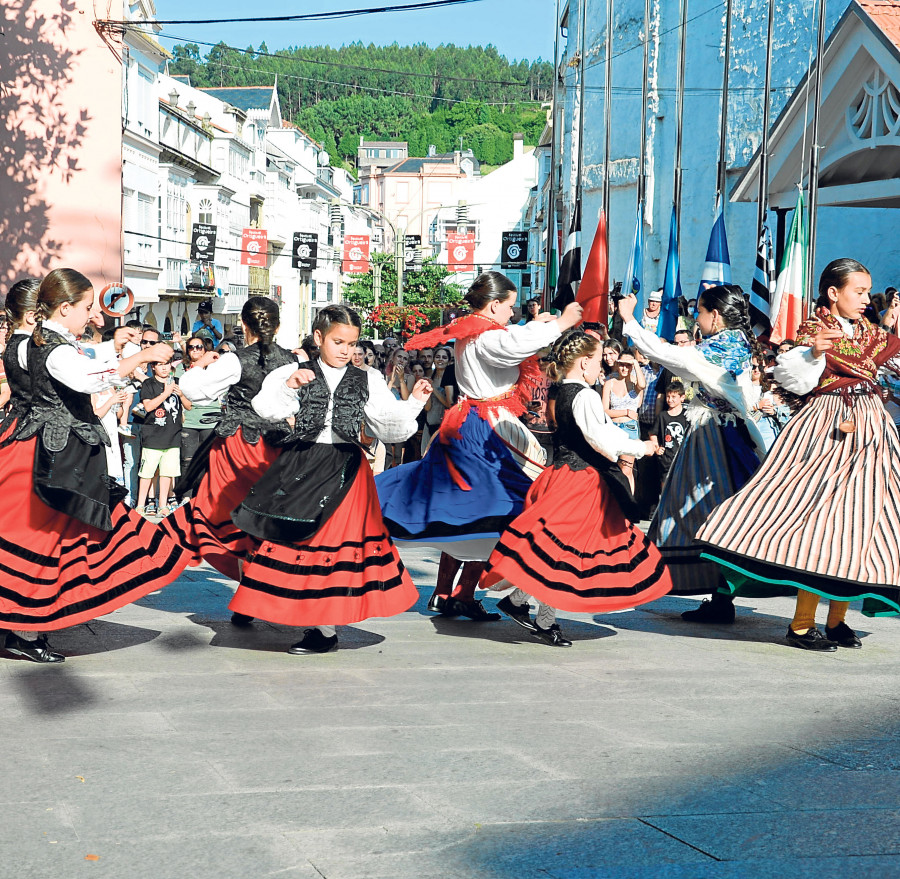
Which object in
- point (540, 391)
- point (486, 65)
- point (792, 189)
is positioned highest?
point (486, 65)

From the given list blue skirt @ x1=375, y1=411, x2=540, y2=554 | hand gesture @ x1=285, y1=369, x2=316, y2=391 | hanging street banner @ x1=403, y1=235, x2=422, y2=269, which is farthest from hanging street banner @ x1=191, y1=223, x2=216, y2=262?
hand gesture @ x1=285, y1=369, x2=316, y2=391

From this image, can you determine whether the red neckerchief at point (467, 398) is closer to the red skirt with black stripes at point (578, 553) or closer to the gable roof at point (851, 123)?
the red skirt with black stripes at point (578, 553)

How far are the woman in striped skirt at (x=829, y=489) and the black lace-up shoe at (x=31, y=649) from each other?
316cm

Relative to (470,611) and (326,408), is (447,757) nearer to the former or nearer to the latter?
(326,408)

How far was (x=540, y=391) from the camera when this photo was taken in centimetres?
715

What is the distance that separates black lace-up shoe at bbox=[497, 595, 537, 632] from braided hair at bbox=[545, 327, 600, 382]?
1.21 meters

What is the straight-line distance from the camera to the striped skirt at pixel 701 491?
697cm

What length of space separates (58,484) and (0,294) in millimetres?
12530

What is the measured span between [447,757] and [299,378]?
222cm

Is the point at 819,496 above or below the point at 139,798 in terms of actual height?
above

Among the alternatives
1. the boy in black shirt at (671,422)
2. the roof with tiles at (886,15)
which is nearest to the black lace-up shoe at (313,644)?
the boy in black shirt at (671,422)

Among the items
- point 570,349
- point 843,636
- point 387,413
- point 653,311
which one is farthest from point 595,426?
point 653,311

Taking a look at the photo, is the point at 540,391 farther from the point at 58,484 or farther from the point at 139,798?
the point at 139,798

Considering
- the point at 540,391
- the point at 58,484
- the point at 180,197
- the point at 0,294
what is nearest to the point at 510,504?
the point at 540,391
